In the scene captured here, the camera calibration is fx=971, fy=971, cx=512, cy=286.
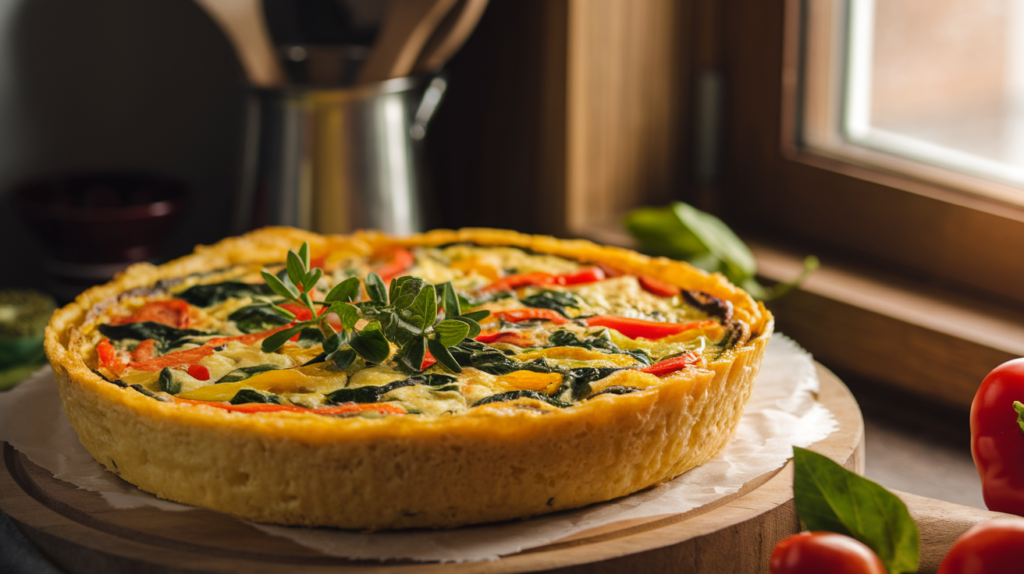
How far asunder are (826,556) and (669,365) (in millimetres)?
526

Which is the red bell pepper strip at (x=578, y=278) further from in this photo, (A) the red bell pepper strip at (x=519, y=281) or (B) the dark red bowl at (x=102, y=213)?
(B) the dark red bowl at (x=102, y=213)

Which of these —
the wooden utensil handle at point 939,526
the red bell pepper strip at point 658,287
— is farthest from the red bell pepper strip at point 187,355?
the wooden utensil handle at point 939,526

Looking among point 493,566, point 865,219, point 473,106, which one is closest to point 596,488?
point 493,566

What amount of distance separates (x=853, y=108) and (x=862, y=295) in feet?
2.21

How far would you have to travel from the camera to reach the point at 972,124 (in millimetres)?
2762

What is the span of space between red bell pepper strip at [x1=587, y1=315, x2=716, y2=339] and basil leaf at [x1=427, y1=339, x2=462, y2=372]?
40cm

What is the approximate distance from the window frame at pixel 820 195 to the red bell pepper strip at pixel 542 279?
1.01 meters

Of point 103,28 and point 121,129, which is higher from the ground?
point 103,28

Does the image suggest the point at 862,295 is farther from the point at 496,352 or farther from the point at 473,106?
the point at 473,106

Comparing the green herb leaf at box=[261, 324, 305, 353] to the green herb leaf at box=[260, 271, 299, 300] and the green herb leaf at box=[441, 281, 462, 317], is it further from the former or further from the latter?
the green herb leaf at box=[441, 281, 462, 317]

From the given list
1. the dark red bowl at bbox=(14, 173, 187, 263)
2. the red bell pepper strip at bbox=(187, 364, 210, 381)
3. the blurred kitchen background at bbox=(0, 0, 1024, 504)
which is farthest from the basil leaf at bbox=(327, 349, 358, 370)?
the dark red bowl at bbox=(14, 173, 187, 263)

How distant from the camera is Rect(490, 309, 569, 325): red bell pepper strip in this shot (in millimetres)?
2094

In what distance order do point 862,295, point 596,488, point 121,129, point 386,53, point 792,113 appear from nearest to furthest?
point 596,488 → point 862,295 → point 386,53 → point 792,113 → point 121,129

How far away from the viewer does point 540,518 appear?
1.60m
